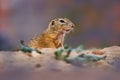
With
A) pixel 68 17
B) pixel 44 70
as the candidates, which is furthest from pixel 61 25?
pixel 44 70

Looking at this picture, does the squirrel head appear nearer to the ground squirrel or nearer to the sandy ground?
the ground squirrel

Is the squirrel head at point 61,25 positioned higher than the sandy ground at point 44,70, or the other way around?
the squirrel head at point 61,25

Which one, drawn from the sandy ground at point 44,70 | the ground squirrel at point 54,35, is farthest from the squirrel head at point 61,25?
the sandy ground at point 44,70

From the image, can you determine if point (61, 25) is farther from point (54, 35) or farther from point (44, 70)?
point (44, 70)

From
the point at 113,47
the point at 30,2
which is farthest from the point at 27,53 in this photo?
the point at 113,47

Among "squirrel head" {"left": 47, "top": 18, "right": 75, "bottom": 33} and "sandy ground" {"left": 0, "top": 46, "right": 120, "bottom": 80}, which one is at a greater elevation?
"squirrel head" {"left": 47, "top": 18, "right": 75, "bottom": 33}

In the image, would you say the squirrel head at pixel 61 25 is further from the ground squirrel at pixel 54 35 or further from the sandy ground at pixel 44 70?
the sandy ground at pixel 44 70

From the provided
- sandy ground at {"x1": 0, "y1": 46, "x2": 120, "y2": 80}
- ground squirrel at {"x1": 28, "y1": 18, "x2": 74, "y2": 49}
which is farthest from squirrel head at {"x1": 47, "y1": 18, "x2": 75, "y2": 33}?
sandy ground at {"x1": 0, "y1": 46, "x2": 120, "y2": 80}

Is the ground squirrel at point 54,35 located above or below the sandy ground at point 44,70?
above
